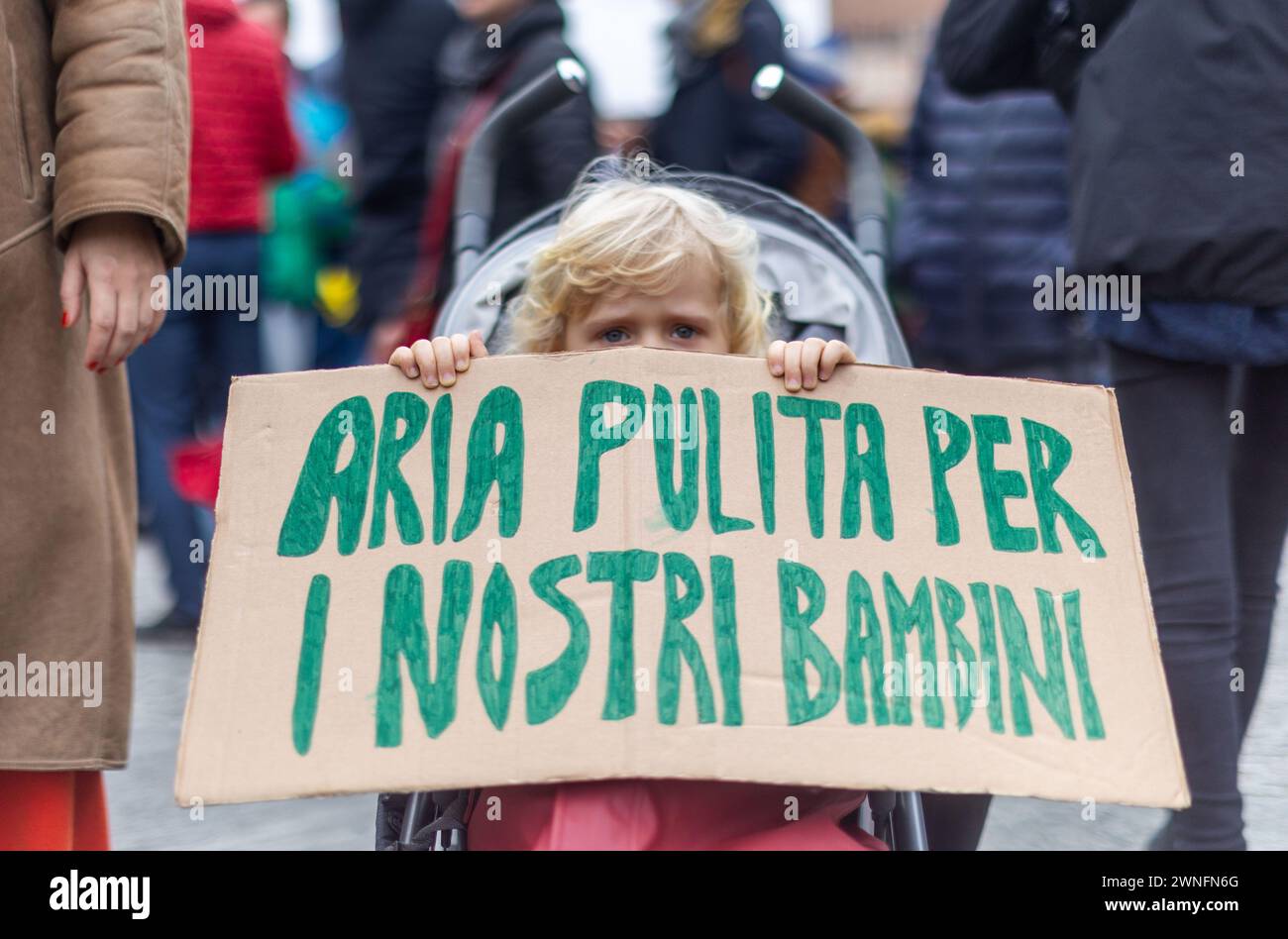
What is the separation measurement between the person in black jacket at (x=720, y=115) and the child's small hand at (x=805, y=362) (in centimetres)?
252

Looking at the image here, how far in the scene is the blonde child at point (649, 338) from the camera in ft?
5.84

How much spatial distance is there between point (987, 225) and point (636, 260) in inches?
84.6

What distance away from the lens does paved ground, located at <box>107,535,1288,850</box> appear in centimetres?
311

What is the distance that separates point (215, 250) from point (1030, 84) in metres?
2.68

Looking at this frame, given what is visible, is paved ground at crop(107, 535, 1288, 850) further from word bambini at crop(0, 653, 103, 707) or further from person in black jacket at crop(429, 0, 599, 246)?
person in black jacket at crop(429, 0, 599, 246)

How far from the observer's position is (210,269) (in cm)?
468

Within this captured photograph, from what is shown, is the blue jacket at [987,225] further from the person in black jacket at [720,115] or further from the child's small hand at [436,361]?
the child's small hand at [436,361]

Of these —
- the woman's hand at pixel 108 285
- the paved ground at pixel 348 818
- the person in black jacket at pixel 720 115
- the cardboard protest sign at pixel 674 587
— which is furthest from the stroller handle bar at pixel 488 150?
the person in black jacket at pixel 720 115

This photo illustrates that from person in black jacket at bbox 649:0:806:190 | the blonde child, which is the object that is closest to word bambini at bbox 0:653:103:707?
the blonde child

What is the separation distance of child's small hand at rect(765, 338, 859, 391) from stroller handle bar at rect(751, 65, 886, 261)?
0.97m

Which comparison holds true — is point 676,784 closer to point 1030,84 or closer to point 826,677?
point 826,677

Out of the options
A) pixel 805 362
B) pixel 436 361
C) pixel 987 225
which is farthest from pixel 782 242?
pixel 987 225

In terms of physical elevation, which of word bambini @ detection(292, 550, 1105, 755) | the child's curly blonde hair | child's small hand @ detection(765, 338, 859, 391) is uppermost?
the child's curly blonde hair
